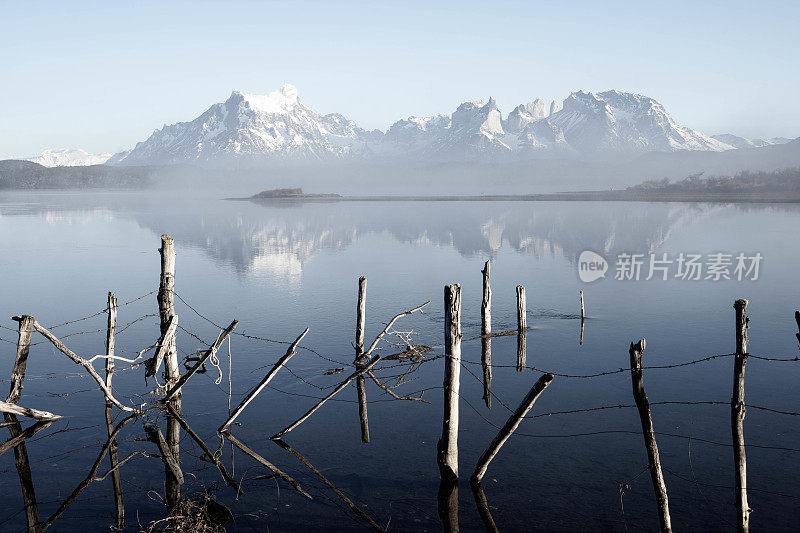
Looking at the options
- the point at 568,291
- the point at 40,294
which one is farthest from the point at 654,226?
the point at 40,294

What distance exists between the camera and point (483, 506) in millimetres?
13703

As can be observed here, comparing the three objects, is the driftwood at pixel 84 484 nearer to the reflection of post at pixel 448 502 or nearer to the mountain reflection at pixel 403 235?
the reflection of post at pixel 448 502

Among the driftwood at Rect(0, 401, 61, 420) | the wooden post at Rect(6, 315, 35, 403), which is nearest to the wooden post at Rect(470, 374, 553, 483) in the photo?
the driftwood at Rect(0, 401, 61, 420)

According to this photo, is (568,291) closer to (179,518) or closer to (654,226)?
(179,518)

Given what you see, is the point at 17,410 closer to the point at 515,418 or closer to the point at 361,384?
the point at 361,384

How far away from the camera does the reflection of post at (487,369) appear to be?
21034 mm

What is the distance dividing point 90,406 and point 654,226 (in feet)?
330

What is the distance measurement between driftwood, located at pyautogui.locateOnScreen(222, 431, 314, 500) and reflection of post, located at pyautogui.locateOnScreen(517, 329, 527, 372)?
12.0m

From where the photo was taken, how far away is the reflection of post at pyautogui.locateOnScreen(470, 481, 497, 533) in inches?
513

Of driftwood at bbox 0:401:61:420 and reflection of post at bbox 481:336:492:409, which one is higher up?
driftwood at bbox 0:401:61:420

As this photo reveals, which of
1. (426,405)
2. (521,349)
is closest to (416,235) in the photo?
(521,349)

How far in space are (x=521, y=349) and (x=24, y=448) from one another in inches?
738

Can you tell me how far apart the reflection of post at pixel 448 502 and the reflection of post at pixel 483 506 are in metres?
0.46

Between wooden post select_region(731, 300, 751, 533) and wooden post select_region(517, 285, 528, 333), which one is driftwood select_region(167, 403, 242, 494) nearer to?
wooden post select_region(731, 300, 751, 533)
